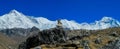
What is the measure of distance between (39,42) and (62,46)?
28.4m

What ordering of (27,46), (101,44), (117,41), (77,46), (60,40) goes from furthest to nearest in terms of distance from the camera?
(27,46), (60,40), (101,44), (117,41), (77,46)

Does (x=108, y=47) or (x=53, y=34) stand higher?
(x=53, y=34)

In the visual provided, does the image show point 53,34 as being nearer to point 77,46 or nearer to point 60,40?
point 60,40

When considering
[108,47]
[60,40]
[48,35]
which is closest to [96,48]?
[108,47]

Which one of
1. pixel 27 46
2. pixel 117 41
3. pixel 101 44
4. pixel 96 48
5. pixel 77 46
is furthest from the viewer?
pixel 27 46

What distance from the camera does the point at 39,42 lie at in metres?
92.8

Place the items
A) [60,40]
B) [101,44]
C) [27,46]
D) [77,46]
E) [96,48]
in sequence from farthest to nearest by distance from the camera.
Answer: [27,46], [60,40], [101,44], [96,48], [77,46]

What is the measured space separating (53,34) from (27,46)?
8.97 metres

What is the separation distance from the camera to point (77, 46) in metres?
62.0

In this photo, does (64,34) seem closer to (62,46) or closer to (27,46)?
(27,46)

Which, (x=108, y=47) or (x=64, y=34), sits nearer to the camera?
(x=108, y=47)

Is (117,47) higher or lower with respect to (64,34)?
lower

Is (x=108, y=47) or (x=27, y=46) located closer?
(x=108, y=47)

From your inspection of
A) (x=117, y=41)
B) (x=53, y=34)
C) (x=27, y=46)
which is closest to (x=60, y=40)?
(x=53, y=34)
